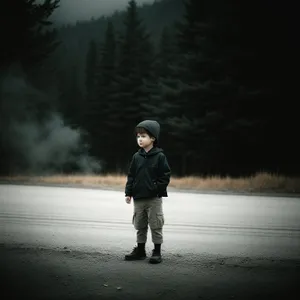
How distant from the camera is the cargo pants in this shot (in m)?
4.66

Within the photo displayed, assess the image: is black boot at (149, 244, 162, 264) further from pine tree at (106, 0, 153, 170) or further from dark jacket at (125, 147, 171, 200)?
pine tree at (106, 0, 153, 170)

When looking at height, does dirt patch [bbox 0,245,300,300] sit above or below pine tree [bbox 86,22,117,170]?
below

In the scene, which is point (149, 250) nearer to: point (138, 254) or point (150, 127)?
point (138, 254)

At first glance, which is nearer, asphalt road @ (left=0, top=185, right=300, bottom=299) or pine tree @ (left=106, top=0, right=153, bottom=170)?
asphalt road @ (left=0, top=185, right=300, bottom=299)

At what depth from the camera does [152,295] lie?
3.41m

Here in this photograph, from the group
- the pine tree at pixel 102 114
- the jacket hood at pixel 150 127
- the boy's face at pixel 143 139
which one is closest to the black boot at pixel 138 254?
the boy's face at pixel 143 139

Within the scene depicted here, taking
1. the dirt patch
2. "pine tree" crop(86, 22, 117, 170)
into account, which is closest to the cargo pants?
the dirt patch

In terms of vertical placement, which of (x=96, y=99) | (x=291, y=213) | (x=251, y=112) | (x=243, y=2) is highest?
(x=243, y=2)

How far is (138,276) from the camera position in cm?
396

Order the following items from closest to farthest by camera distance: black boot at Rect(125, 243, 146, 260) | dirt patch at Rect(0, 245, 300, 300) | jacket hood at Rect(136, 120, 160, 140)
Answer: dirt patch at Rect(0, 245, 300, 300)
black boot at Rect(125, 243, 146, 260)
jacket hood at Rect(136, 120, 160, 140)

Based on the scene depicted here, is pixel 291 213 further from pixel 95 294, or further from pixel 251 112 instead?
pixel 251 112

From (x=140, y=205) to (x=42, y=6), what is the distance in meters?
23.3

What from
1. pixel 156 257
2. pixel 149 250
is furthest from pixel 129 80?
pixel 156 257

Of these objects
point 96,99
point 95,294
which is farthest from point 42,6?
point 95,294
